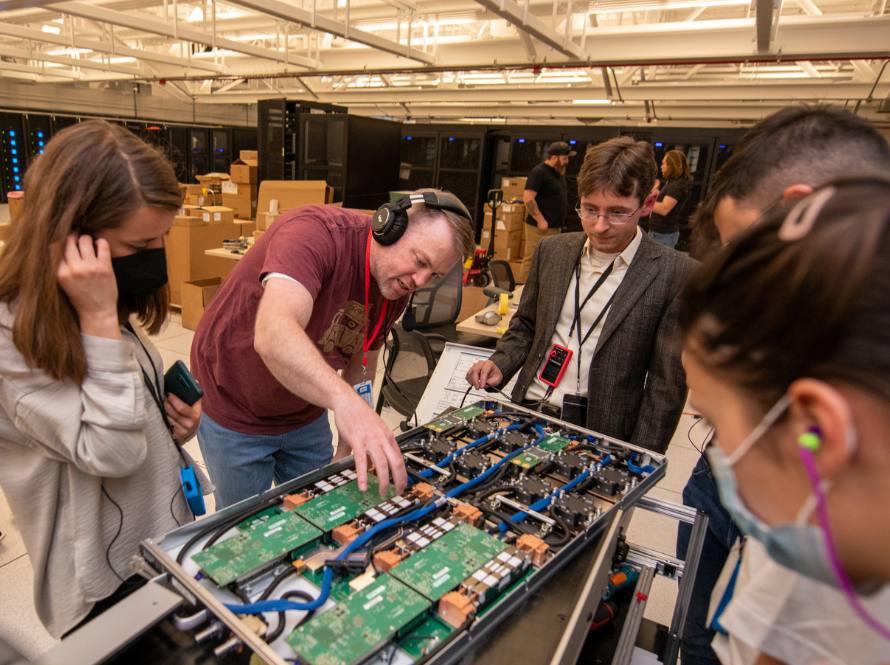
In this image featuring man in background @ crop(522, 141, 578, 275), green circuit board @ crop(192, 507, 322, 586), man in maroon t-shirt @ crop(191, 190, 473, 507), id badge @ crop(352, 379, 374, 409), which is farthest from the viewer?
man in background @ crop(522, 141, 578, 275)

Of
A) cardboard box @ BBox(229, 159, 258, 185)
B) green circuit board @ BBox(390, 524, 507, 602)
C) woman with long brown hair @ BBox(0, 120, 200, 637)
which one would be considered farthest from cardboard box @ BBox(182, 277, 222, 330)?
green circuit board @ BBox(390, 524, 507, 602)

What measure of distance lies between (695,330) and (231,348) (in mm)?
1133

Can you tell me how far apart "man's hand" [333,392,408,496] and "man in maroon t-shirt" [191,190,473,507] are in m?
0.21

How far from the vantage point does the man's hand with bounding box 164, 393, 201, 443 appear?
1087 millimetres

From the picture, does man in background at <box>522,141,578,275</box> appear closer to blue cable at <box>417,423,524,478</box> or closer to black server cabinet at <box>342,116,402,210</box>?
black server cabinet at <box>342,116,402,210</box>

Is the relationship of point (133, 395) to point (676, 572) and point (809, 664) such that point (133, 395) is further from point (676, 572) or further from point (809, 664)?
point (676, 572)

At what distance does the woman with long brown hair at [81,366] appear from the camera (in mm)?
834

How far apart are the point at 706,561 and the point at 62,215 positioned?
1.42 metres

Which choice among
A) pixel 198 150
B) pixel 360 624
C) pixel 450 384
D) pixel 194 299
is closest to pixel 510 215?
pixel 194 299

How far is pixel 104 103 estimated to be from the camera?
12.5 metres

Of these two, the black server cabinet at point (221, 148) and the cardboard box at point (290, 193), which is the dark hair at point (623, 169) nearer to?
the cardboard box at point (290, 193)

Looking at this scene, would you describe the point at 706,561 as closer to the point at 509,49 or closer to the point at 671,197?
the point at 671,197

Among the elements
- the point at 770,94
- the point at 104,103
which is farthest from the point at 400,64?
the point at 104,103

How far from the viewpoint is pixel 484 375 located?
1610 mm
